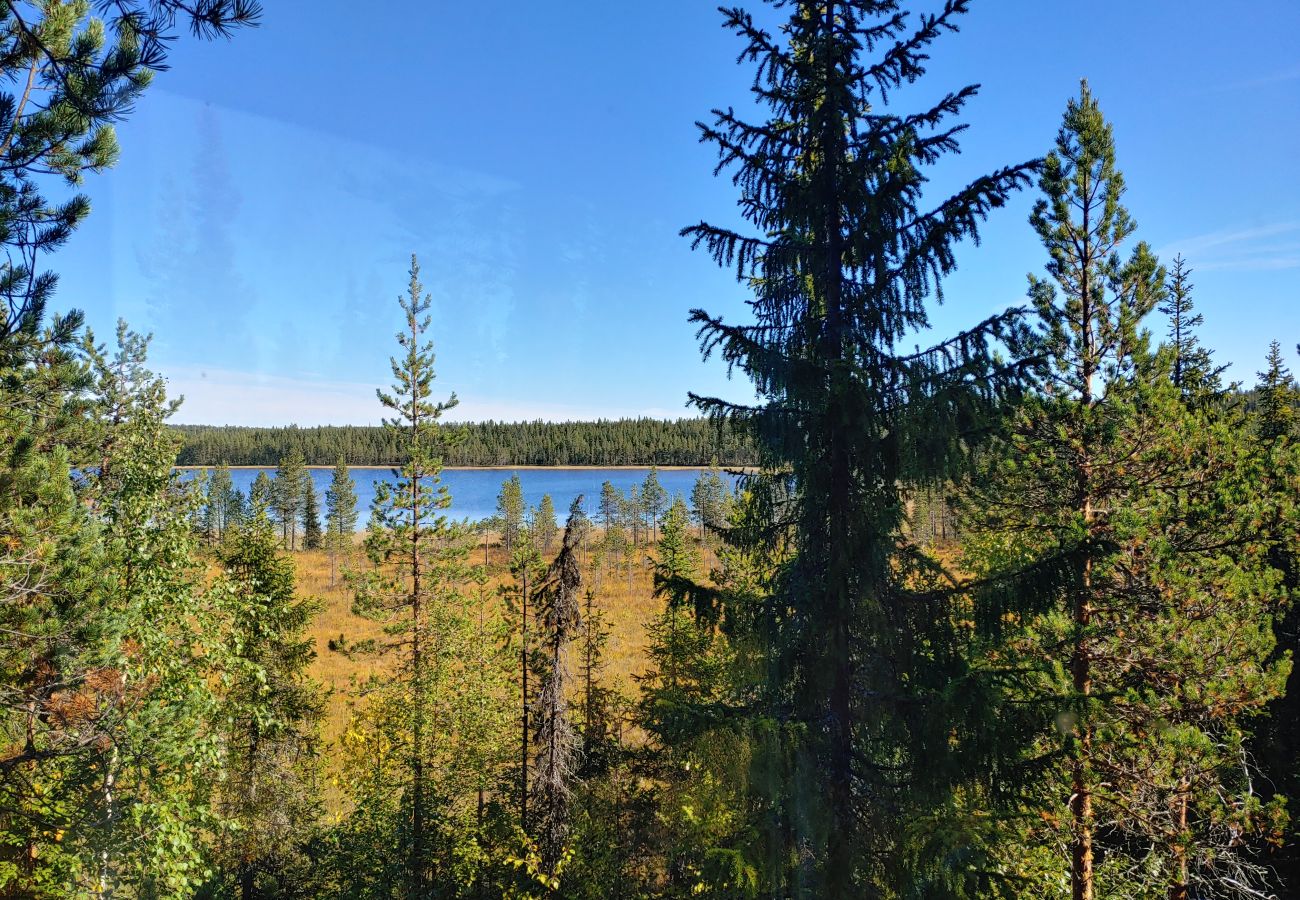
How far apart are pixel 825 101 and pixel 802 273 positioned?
4.98ft

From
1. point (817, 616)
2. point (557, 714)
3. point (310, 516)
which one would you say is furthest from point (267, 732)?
point (310, 516)

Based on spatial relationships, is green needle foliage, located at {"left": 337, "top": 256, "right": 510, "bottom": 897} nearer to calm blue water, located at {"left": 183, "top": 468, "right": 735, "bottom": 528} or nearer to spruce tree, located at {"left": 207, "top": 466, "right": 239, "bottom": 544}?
spruce tree, located at {"left": 207, "top": 466, "right": 239, "bottom": 544}

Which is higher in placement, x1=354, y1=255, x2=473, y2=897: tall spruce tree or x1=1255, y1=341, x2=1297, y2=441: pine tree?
x1=1255, y1=341, x2=1297, y2=441: pine tree

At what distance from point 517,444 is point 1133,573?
166200 millimetres

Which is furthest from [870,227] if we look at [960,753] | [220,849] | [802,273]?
[220,849]

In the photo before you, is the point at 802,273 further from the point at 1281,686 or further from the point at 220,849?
the point at 220,849

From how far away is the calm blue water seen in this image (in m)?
101

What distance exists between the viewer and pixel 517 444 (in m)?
167

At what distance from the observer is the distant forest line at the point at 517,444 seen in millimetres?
143375

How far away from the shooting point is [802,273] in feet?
17.0

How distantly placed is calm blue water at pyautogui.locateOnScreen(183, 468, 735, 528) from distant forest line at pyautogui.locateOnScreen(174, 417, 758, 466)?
11.5ft

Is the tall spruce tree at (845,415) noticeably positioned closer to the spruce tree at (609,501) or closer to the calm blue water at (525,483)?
the spruce tree at (609,501)

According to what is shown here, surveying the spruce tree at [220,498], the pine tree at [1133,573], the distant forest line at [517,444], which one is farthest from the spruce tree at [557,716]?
the distant forest line at [517,444]

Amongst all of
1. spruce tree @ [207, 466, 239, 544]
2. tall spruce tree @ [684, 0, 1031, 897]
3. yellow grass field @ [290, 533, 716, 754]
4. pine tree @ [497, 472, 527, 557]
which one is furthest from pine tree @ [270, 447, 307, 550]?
tall spruce tree @ [684, 0, 1031, 897]
